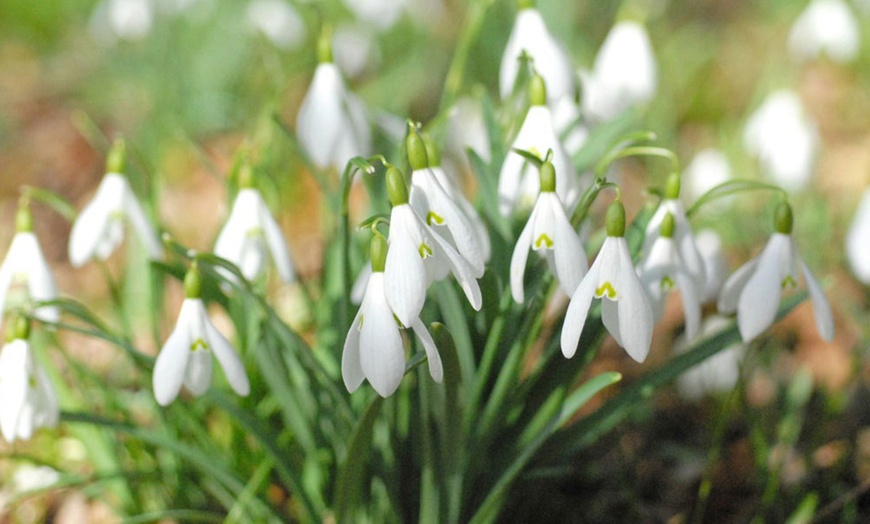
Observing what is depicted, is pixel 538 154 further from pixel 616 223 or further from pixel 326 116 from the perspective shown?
pixel 326 116

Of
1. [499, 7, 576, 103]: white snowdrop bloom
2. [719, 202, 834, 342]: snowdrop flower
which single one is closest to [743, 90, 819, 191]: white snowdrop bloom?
[499, 7, 576, 103]: white snowdrop bloom

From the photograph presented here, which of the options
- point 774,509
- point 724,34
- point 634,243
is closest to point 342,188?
point 634,243

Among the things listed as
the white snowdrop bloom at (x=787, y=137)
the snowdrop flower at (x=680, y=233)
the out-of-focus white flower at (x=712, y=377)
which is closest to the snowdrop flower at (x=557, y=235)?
the snowdrop flower at (x=680, y=233)

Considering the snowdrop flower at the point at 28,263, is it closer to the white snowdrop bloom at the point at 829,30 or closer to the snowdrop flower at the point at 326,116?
the snowdrop flower at the point at 326,116

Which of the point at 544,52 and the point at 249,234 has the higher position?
the point at 544,52

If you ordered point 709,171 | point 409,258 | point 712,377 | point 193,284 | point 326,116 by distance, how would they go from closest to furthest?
point 409,258 → point 193,284 → point 326,116 → point 712,377 → point 709,171

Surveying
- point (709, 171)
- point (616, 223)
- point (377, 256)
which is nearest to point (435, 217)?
point (377, 256)
